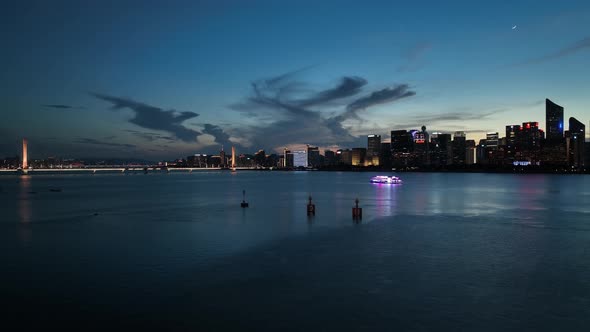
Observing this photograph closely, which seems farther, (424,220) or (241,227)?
(424,220)

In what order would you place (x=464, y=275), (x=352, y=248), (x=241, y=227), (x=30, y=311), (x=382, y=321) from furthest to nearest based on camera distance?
(x=241, y=227)
(x=352, y=248)
(x=464, y=275)
(x=30, y=311)
(x=382, y=321)

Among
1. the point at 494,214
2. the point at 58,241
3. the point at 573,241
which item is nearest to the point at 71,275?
the point at 58,241

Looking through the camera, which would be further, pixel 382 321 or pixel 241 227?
pixel 241 227

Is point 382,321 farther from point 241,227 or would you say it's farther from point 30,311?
point 241,227

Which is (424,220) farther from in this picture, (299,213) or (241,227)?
(241,227)

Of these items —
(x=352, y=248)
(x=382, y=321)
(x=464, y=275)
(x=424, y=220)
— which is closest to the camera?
(x=382, y=321)

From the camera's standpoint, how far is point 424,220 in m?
35.5

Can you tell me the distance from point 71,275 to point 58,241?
954 centimetres

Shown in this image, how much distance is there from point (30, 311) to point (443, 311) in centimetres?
1245

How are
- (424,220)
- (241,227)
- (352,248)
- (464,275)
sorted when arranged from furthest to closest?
(424,220) < (241,227) < (352,248) < (464,275)

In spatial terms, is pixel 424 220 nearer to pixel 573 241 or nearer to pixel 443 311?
pixel 573 241

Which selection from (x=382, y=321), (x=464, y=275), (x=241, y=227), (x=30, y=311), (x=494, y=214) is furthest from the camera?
(x=494, y=214)

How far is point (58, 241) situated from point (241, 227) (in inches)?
464

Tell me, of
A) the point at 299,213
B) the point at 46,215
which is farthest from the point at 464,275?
the point at 46,215
